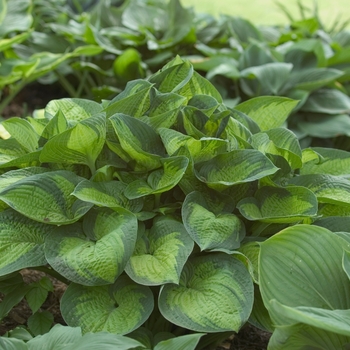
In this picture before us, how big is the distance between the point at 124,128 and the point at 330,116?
5.83 ft

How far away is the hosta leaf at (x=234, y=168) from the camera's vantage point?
1.32 m

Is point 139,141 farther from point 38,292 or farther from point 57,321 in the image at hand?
point 57,321

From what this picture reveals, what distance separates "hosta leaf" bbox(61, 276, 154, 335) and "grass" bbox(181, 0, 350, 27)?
549 centimetres

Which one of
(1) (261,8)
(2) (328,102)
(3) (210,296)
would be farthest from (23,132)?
(1) (261,8)

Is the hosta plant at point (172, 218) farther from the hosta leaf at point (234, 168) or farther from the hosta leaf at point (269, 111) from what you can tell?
the hosta leaf at point (269, 111)

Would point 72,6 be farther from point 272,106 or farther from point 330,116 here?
point 272,106

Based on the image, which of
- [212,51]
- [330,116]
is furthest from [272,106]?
[212,51]

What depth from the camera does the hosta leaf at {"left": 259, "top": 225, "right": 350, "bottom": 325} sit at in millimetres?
1115

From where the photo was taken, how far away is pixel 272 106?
1669mm

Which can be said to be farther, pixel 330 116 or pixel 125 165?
pixel 330 116

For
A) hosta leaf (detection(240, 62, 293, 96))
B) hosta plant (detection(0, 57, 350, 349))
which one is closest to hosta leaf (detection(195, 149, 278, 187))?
hosta plant (detection(0, 57, 350, 349))

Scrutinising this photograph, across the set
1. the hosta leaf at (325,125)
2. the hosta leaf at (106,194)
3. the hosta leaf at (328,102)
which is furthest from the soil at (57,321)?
the hosta leaf at (328,102)

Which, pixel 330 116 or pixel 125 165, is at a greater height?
pixel 125 165

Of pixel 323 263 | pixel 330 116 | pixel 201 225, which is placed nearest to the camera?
pixel 323 263
